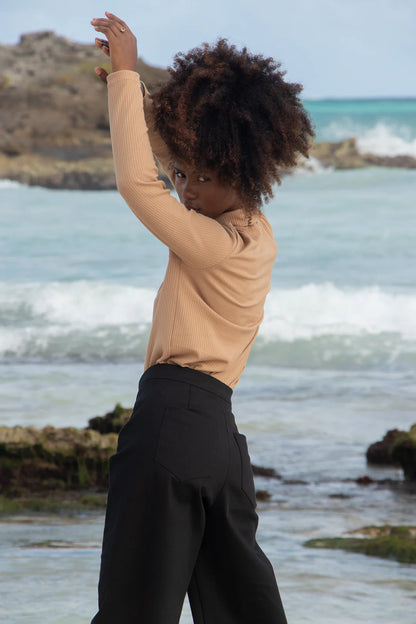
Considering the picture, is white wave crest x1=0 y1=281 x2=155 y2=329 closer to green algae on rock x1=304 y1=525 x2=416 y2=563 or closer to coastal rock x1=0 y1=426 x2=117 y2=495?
coastal rock x1=0 y1=426 x2=117 y2=495

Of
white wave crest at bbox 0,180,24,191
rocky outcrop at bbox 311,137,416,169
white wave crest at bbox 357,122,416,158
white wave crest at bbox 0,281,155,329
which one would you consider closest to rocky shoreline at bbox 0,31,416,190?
rocky outcrop at bbox 311,137,416,169

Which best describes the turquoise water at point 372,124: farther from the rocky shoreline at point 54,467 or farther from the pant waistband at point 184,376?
the pant waistband at point 184,376

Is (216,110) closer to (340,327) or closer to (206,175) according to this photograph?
(206,175)

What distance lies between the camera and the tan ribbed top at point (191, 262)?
1.69 meters

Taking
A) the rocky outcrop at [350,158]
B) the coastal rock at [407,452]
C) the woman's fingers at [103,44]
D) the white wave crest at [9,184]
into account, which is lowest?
the coastal rock at [407,452]

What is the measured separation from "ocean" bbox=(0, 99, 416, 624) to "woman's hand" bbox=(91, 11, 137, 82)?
150cm

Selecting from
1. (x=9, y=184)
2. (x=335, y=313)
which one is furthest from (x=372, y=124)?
(x=335, y=313)

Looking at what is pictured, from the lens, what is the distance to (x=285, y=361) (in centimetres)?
923

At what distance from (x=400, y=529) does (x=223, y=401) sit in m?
2.02

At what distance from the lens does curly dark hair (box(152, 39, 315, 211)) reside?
1.77 m

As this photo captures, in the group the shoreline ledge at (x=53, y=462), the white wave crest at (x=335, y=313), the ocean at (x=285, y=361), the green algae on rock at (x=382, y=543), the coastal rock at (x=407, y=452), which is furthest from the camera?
the white wave crest at (x=335, y=313)

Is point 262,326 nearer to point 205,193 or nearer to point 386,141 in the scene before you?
point 205,193

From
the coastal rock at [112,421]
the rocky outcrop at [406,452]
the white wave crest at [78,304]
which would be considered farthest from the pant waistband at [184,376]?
the white wave crest at [78,304]

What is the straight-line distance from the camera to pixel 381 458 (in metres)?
5.28
